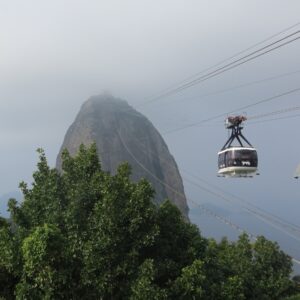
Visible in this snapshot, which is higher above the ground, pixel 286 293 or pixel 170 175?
pixel 170 175

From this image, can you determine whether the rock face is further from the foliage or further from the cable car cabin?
the foliage

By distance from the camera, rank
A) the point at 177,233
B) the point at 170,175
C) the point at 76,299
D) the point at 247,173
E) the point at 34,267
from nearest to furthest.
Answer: the point at 34,267
the point at 76,299
the point at 177,233
the point at 247,173
the point at 170,175

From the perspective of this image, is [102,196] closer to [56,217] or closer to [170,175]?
[56,217]

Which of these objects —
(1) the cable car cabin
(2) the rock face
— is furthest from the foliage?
(2) the rock face

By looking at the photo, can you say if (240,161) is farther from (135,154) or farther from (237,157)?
(135,154)

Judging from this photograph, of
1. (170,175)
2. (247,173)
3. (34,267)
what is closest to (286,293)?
(247,173)

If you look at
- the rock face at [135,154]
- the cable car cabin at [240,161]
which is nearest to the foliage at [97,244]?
the cable car cabin at [240,161]

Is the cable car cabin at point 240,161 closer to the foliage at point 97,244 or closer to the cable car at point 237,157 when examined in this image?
the cable car at point 237,157

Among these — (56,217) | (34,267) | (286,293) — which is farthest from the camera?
(286,293)
